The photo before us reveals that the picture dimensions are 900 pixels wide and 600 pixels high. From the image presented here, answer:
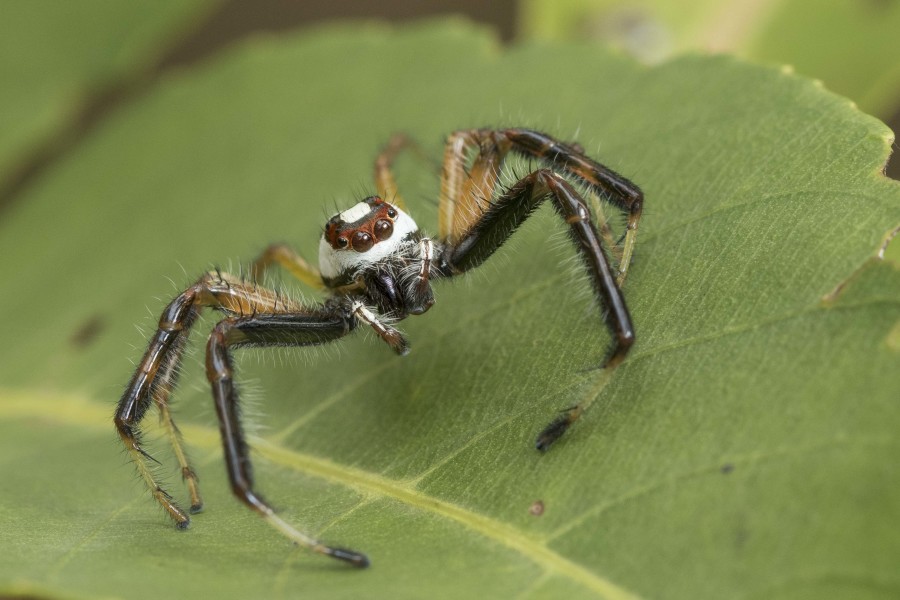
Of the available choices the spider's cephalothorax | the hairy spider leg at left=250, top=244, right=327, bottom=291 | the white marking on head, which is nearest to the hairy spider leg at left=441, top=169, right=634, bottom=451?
the spider's cephalothorax

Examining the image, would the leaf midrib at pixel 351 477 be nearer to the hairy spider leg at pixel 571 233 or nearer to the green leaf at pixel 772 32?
the hairy spider leg at pixel 571 233

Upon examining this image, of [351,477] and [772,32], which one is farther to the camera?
[772,32]

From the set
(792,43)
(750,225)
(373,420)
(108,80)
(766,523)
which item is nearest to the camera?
(766,523)

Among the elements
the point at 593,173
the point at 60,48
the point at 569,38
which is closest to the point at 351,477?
the point at 593,173

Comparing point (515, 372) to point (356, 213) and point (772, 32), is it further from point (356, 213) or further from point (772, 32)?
point (772, 32)

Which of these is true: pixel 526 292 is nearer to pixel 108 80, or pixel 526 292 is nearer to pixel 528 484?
pixel 528 484

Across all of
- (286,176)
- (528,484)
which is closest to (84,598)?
(528,484)

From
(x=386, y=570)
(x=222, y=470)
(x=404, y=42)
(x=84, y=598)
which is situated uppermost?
(x=404, y=42)
